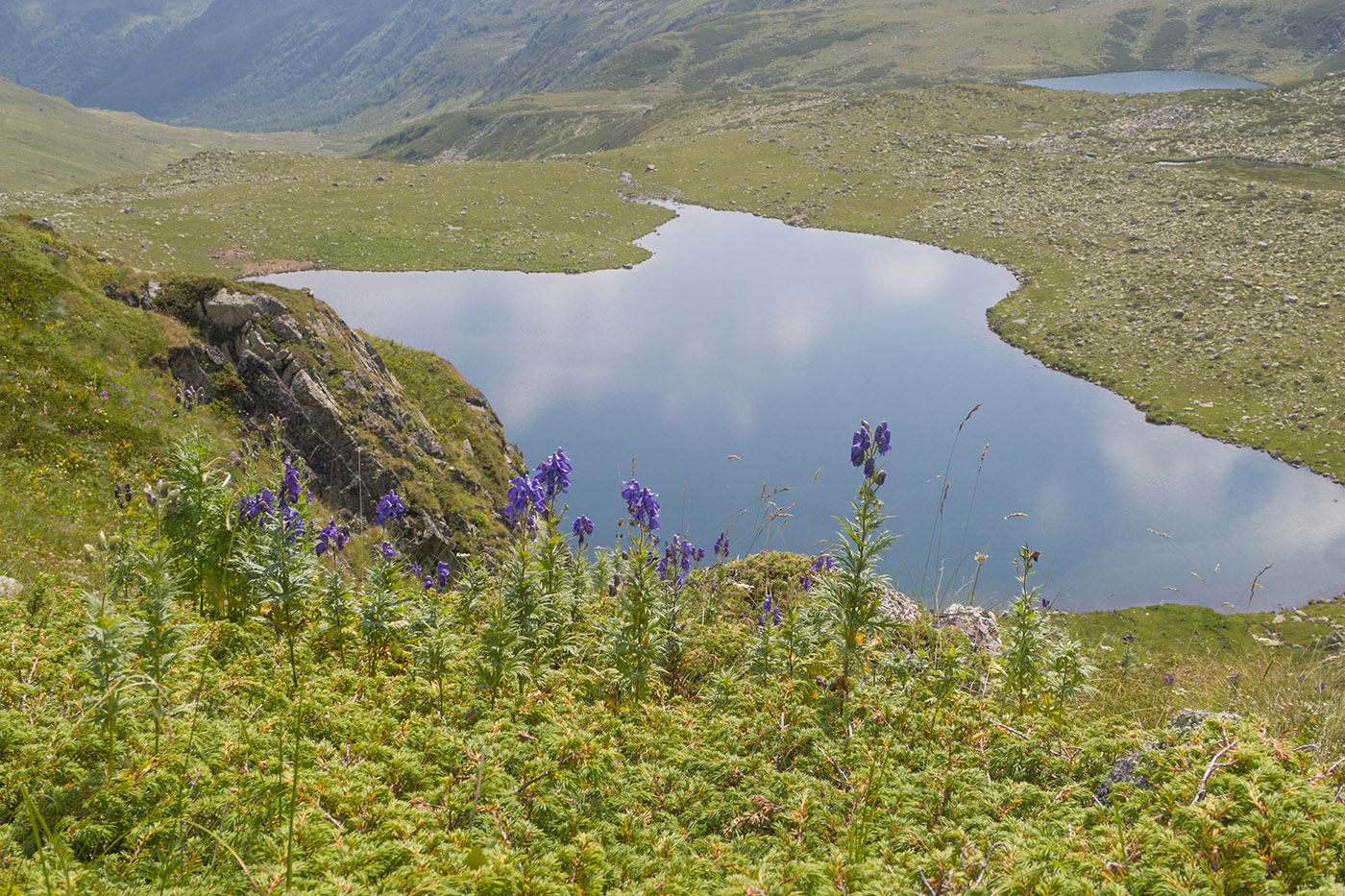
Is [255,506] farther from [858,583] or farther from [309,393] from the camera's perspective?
[309,393]

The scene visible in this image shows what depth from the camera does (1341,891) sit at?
2479mm

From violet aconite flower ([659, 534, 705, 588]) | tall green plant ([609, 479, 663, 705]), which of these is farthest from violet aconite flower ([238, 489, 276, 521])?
violet aconite flower ([659, 534, 705, 588])

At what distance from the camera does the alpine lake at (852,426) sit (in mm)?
28672

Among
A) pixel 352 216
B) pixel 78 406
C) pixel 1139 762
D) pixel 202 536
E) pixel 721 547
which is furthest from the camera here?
pixel 352 216

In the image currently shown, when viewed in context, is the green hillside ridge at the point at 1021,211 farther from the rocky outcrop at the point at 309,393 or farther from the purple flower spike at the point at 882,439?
the purple flower spike at the point at 882,439

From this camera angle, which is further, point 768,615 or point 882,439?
point 768,615

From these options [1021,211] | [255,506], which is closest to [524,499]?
[255,506]

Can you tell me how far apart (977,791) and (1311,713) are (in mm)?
2213

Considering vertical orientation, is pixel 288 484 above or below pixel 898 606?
below

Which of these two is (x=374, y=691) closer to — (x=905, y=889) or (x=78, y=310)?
(x=905, y=889)

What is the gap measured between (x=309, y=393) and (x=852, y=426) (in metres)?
25.4

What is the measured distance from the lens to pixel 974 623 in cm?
929

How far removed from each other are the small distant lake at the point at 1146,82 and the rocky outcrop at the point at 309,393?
506 feet

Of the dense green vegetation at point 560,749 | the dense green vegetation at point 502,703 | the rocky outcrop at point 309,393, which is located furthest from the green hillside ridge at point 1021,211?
the dense green vegetation at point 560,749
